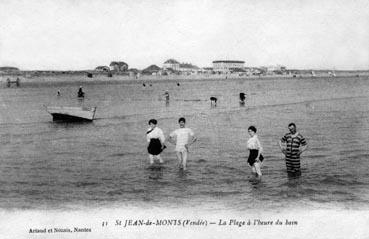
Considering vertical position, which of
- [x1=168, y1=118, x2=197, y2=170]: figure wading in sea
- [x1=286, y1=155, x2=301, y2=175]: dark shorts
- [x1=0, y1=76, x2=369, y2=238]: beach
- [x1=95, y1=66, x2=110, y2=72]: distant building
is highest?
[x1=95, y1=66, x2=110, y2=72]: distant building

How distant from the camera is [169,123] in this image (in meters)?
29.3

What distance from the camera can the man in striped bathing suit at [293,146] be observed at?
12.3 metres

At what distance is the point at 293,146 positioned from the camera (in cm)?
1238

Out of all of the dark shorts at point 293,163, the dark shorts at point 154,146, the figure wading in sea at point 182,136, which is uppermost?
the figure wading in sea at point 182,136

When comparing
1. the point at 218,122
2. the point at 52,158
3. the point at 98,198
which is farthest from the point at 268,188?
the point at 218,122

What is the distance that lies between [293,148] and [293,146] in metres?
0.08

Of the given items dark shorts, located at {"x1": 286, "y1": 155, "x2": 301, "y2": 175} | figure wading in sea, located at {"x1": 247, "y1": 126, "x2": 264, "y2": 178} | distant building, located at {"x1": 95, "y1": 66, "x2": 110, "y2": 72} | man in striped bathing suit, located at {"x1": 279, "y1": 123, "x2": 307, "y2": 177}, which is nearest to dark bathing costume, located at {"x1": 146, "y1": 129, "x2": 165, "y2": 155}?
figure wading in sea, located at {"x1": 247, "y1": 126, "x2": 264, "y2": 178}

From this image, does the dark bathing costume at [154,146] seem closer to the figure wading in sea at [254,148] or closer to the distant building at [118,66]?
the figure wading in sea at [254,148]

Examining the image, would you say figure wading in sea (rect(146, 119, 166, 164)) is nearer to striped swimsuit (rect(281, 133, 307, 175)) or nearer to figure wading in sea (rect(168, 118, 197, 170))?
figure wading in sea (rect(168, 118, 197, 170))

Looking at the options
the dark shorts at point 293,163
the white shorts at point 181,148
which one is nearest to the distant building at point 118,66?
the white shorts at point 181,148

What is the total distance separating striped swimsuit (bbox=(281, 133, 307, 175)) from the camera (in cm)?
1230

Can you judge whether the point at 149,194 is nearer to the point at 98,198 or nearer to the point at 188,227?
the point at 98,198

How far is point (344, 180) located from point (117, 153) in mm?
9180

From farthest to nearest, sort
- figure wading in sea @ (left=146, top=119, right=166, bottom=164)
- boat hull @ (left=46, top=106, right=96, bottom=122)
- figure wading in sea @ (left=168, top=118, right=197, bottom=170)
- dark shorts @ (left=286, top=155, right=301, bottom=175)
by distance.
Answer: boat hull @ (left=46, top=106, right=96, bottom=122), figure wading in sea @ (left=146, top=119, right=166, bottom=164), figure wading in sea @ (left=168, top=118, right=197, bottom=170), dark shorts @ (left=286, top=155, right=301, bottom=175)
